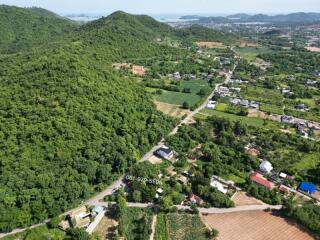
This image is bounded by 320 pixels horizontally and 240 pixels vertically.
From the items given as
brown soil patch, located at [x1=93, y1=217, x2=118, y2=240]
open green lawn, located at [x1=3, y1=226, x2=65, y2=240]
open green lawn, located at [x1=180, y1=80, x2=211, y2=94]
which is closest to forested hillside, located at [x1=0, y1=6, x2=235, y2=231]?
open green lawn, located at [x1=3, y1=226, x2=65, y2=240]

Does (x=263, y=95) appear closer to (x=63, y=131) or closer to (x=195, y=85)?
(x=195, y=85)

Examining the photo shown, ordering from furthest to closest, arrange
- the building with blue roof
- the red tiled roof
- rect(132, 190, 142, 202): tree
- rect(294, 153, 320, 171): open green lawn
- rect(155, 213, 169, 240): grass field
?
rect(294, 153, 320, 171): open green lawn < the red tiled roof < the building with blue roof < rect(132, 190, 142, 202): tree < rect(155, 213, 169, 240): grass field

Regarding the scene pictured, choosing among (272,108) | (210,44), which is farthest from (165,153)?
(210,44)

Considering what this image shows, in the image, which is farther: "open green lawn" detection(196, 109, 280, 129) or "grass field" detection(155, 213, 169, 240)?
"open green lawn" detection(196, 109, 280, 129)

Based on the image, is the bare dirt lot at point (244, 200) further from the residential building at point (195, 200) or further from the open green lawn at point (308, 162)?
the open green lawn at point (308, 162)

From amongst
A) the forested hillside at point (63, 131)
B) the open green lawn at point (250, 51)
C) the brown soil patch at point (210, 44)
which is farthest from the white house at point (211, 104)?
the brown soil patch at point (210, 44)

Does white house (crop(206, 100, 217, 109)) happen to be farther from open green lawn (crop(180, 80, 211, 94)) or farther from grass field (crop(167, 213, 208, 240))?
grass field (crop(167, 213, 208, 240))

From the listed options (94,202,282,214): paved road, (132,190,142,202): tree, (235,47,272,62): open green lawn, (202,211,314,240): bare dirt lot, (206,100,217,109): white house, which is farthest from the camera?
(235,47,272,62): open green lawn
